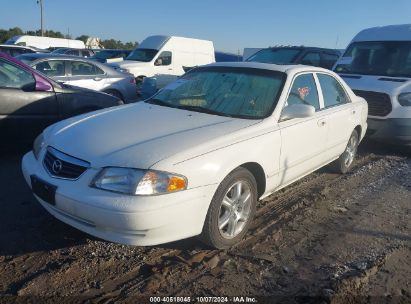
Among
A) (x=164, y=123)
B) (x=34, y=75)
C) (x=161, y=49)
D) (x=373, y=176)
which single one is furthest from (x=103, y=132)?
(x=161, y=49)

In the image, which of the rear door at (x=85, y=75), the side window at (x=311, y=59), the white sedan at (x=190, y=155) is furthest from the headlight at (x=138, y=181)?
the side window at (x=311, y=59)

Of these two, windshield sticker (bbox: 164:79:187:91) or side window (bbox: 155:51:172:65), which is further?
side window (bbox: 155:51:172:65)

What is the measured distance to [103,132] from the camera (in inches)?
142

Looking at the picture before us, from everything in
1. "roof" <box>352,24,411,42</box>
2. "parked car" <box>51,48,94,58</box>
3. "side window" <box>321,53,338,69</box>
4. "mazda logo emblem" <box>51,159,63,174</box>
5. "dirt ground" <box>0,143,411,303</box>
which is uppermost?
"roof" <box>352,24,411,42</box>

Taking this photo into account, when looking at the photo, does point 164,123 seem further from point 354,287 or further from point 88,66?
point 88,66

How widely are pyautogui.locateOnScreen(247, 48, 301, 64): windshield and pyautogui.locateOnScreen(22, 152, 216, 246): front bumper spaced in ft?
30.0

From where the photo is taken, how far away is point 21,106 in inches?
218

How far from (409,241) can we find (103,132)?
3.09 metres

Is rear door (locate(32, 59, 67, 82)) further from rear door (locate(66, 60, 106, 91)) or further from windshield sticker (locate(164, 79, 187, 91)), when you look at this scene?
windshield sticker (locate(164, 79, 187, 91))

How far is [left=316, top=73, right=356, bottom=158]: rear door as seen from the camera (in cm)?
506

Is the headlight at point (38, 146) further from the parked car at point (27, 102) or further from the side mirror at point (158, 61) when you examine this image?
the side mirror at point (158, 61)

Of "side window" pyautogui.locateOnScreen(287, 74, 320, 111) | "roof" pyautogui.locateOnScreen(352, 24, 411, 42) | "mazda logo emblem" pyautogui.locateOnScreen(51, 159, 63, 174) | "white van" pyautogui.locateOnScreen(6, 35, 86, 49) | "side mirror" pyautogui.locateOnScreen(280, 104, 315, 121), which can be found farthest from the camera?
"white van" pyautogui.locateOnScreen(6, 35, 86, 49)

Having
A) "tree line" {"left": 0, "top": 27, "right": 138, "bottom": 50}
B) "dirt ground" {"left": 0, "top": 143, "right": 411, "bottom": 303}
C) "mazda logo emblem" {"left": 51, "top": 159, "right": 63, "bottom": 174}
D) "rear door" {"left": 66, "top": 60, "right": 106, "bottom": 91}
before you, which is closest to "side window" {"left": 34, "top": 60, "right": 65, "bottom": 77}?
"rear door" {"left": 66, "top": 60, "right": 106, "bottom": 91}

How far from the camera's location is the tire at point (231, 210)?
334cm
